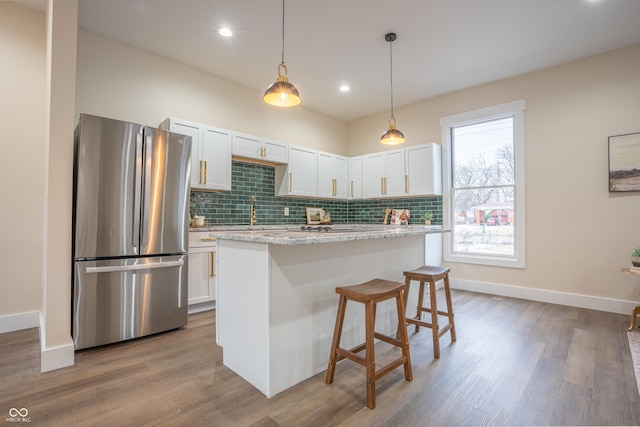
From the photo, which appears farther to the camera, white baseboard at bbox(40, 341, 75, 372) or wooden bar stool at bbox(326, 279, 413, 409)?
white baseboard at bbox(40, 341, 75, 372)

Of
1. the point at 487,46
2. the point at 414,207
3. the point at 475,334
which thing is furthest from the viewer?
the point at 414,207

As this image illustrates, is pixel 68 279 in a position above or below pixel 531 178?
below

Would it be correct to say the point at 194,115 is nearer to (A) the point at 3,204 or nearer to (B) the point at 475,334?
(A) the point at 3,204

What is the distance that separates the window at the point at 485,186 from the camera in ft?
13.9

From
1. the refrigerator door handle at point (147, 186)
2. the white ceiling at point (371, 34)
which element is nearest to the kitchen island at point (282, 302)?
the refrigerator door handle at point (147, 186)

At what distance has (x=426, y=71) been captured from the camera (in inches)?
162

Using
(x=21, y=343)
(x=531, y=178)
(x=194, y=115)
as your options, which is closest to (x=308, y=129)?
(x=194, y=115)

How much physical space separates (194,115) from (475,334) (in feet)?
13.6

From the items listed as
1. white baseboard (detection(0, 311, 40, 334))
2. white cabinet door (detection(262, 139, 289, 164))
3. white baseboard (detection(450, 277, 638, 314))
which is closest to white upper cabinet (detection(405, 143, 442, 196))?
white baseboard (detection(450, 277, 638, 314))

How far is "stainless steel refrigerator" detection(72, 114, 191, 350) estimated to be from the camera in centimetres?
247

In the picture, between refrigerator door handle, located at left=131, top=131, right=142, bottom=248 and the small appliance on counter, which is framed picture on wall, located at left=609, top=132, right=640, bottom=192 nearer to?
the small appliance on counter

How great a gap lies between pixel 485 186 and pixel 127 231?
15.1 ft

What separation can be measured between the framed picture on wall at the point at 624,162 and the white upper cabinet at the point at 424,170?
6.45ft

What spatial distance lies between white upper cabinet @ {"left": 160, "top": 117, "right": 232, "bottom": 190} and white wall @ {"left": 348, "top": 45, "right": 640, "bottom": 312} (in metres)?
3.82
